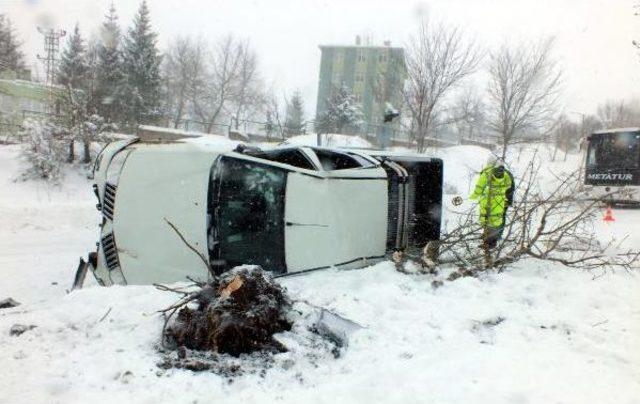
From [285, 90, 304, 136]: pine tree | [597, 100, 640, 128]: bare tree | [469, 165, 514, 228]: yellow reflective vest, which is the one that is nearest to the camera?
[469, 165, 514, 228]: yellow reflective vest

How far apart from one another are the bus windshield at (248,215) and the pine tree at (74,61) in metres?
22.5

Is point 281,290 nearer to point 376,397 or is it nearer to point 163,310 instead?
point 163,310

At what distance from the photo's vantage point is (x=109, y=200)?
17.1 ft

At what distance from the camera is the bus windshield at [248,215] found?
15.8 feet

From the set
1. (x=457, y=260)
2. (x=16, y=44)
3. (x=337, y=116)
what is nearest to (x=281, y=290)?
(x=457, y=260)

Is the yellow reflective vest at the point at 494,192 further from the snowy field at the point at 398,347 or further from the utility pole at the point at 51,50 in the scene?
the utility pole at the point at 51,50

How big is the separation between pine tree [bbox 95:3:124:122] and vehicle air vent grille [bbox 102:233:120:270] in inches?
668

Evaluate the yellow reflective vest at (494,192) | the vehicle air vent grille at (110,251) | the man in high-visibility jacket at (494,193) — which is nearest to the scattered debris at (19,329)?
the vehicle air vent grille at (110,251)

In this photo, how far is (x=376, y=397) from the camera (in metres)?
2.77

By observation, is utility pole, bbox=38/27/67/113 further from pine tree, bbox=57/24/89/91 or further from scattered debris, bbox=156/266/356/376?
scattered debris, bbox=156/266/356/376

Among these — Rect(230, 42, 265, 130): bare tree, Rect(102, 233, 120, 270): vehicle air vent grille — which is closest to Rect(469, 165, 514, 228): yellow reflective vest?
Rect(102, 233, 120, 270): vehicle air vent grille

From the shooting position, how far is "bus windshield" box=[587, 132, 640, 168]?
53.4 ft

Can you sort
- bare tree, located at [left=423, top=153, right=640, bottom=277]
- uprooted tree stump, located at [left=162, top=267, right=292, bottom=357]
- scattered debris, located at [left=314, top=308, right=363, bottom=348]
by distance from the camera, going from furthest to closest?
bare tree, located at [left=423, top=153, right=640, bottom=277] < scattered debris, located at [left=314, top=308, right=363, bottom=348] < uprooted tree stump, located at [left=162, top=267, right=292, bottom=357]

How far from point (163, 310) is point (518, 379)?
2.52 metres
